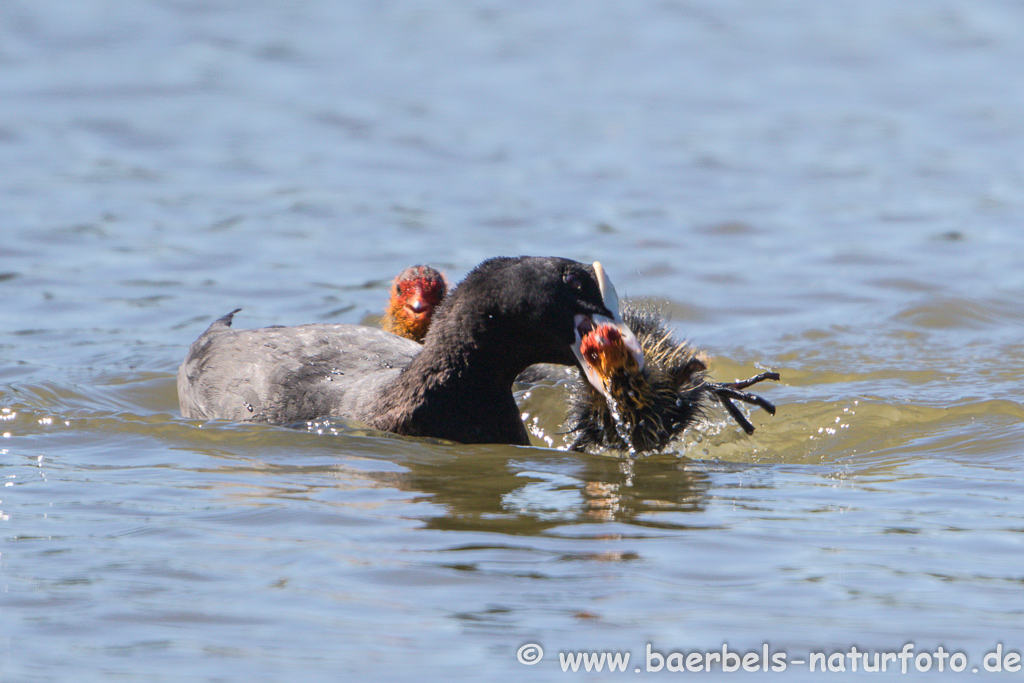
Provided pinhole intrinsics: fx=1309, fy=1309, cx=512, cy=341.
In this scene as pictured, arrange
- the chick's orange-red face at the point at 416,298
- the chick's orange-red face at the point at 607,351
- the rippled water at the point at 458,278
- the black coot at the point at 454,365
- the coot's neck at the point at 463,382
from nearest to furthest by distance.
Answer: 1. the rippled water at the point at 458,278
2. the chick's orange-red face at the point at 607,351
3. the black coot at the point at 454,365
4. the coot's neck at the point at 463,382
5. the chick's orange-red face at the point at 416,298

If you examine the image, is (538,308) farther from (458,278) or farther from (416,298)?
(458,278)

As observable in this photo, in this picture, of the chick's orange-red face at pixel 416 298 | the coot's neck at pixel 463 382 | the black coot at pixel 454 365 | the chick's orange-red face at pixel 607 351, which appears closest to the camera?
the chick's orange-red face at pixel 607 351

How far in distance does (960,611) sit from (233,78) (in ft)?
47.6

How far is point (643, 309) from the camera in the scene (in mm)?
6828

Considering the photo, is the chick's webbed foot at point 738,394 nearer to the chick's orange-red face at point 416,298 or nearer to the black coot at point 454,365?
the black coot at point 454,365

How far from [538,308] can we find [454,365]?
55 cm

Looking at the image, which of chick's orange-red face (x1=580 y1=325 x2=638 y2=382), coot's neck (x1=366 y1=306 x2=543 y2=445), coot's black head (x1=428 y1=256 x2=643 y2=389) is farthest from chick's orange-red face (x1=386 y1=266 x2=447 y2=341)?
chick's orange-red face (x1=580 y1=325 x2=638 y2=382)

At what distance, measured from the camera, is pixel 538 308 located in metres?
5.84

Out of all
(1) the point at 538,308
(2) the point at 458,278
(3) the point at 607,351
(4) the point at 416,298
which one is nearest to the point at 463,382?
(1) the point at 538,308

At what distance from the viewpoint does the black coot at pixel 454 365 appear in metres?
5.87

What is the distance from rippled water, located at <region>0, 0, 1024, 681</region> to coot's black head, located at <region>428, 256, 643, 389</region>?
530mm

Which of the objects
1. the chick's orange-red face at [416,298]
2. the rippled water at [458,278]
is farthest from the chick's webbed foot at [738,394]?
the chick's orange-red face at [416,298]

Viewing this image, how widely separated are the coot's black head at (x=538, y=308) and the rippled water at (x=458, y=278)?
530mm

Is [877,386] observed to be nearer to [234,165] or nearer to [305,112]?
[234,165]
